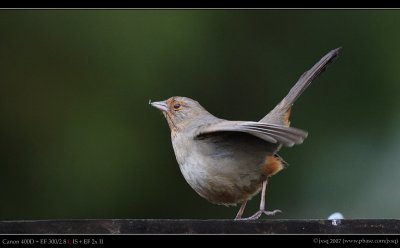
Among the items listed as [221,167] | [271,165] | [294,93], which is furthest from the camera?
[294,93]

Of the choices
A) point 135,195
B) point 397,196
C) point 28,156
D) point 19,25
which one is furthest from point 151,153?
point 397,196

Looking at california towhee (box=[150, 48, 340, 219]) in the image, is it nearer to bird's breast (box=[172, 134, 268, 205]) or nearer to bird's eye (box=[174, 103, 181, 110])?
bird's breast (box=[172, 134, 268, 205])

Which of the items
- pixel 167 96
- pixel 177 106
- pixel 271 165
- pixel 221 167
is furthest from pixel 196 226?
pixel 167 96

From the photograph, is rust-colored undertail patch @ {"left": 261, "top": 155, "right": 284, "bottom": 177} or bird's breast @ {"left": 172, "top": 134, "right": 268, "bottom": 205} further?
rust-colored undertail patch @ {"left": 261, "top": 155, "right": 284, "bottom": 177}

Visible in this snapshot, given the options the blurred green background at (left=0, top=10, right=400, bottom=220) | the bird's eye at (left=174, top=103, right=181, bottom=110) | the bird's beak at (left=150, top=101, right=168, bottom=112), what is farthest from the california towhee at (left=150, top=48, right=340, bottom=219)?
the blurred green background at (left=0, top=10, right=400, bottom=220)

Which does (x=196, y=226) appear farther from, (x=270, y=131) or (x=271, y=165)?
(x=271, y=165)

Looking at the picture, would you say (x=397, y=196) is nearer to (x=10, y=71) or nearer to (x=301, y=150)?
(x=301, y=150)

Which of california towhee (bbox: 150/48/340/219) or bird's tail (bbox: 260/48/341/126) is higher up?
bird's tail (bbox: 260/48/341/126)
